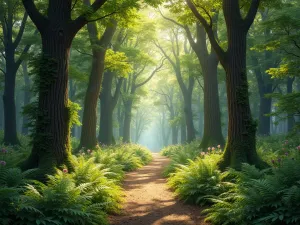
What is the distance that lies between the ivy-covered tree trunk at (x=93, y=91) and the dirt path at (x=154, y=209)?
15.1 ft

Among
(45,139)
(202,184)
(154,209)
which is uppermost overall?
(45,139)

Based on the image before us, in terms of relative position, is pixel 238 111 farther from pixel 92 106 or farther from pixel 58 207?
pixel 92 106

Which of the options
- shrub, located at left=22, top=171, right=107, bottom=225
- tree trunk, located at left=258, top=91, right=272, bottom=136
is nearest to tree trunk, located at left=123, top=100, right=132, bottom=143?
tree trunk, located at left=258, top=91, right=272, bottom=136

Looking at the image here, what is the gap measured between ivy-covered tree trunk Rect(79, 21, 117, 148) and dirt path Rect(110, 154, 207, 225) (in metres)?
4.59

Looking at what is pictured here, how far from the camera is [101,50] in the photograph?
14.1 m

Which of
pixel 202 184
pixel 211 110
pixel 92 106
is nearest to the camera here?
pixel 202 184

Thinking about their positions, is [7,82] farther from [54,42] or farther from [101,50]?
[54,42]

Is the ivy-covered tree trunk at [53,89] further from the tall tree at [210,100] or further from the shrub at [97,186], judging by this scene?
the tall tree at [210,100]

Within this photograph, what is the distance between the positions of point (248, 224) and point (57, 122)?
5.55m

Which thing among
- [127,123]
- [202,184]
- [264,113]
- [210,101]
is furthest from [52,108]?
[127,123]

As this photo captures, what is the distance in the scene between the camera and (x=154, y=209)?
23.7 ft

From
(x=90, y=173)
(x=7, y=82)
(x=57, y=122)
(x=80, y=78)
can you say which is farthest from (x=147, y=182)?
(x=7, y=82)

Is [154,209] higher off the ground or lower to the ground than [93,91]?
lower

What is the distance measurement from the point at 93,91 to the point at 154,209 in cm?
855
